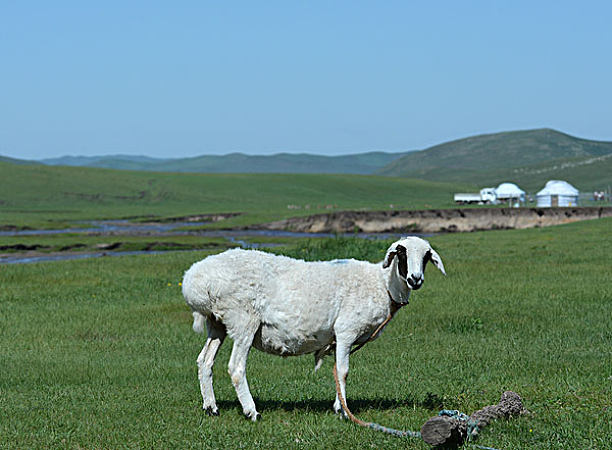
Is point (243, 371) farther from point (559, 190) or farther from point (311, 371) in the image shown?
point (559, 190)

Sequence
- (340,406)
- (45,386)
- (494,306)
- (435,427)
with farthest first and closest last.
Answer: (494,306) → (45,386) → (340,406) → (435,427)

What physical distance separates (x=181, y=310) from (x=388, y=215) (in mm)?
53123

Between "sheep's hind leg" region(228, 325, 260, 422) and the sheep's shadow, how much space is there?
0.46m

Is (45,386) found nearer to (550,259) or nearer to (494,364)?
(494,364)

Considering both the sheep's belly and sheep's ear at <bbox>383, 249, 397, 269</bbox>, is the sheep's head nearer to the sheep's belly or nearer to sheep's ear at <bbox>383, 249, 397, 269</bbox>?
sheep's ear at <bbox>383, 249, 397, 269</bbox>

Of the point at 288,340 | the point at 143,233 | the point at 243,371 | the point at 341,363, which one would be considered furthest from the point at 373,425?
the point at 143,233

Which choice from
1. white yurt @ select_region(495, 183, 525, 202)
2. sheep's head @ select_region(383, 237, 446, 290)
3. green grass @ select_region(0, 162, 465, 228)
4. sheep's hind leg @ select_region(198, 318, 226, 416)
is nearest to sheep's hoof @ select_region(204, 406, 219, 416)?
sheep's hind leg @ select_region(198, 318, 226, 416)

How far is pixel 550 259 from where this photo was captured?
28.9 m

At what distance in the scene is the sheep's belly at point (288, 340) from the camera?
9.66m

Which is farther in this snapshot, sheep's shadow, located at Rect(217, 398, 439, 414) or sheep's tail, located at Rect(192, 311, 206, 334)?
sheep's shadow, located at Rect(217, 398, 439, 414)

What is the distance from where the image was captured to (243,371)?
31.1 ft

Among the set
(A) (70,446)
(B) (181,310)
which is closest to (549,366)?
(A) (70,446)

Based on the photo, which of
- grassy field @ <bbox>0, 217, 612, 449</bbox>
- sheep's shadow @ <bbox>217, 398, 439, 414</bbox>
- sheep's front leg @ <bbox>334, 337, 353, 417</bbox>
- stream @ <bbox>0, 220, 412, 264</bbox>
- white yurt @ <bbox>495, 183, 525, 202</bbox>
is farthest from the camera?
white yurt @ <bbox>495, 183, 525, 202</bbox>

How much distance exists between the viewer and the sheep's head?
29.7 feet
